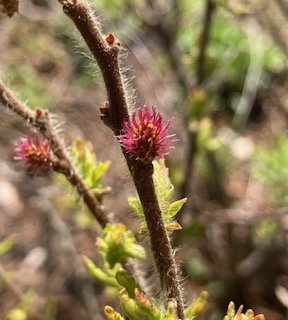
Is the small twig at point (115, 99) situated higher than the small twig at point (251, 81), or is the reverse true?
the small twig at point (115, 99)

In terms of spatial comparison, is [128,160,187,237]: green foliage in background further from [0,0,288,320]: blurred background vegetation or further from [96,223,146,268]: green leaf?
[0,0,288,320]: blurred background vegetation

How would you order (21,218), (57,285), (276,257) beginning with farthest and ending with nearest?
(21,218)
(57,285)
(276,257)

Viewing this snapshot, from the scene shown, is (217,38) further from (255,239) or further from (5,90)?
(5,90)

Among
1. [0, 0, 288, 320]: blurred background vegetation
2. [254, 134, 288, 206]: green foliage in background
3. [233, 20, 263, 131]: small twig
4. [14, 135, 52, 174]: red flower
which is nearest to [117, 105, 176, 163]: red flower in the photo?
[14, 135, 52, 174]: red flower

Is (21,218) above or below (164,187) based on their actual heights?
below

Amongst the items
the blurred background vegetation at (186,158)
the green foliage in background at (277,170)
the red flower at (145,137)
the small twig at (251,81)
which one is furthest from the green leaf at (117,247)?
the small twig at (251,81)

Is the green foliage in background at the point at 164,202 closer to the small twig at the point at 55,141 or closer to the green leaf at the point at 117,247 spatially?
the green leaf at the point at 117,247

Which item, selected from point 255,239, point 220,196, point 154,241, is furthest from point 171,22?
point 154,241
